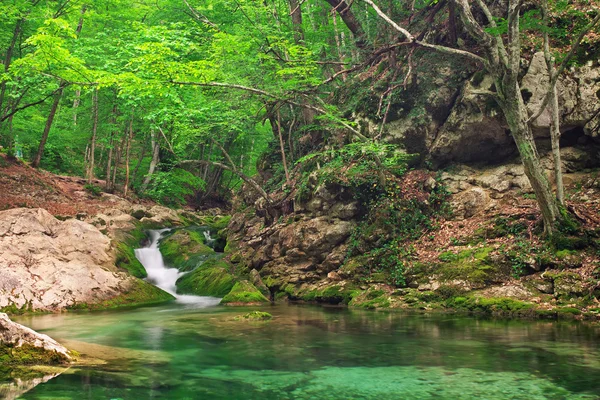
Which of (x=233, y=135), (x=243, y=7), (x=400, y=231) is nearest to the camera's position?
(x=400, y=231)

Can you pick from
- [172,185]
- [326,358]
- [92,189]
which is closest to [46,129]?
[92,189]

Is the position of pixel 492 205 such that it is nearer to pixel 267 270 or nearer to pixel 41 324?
pixel 267 270

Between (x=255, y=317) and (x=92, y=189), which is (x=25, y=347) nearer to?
(x=255, y=317)

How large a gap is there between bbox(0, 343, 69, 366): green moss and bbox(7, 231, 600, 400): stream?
13.8 inches

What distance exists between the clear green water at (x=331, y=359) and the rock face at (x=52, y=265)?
1.79 meters

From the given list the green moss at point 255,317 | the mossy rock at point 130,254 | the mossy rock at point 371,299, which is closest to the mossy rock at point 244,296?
the mossy rock at point 371,299

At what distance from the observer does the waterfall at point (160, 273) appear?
1560cm

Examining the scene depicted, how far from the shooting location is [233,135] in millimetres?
27469

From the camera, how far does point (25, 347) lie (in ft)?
20.1

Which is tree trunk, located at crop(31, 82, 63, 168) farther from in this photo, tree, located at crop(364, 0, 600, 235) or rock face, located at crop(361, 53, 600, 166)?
tree, located at crop(364, 0, 600, 235)

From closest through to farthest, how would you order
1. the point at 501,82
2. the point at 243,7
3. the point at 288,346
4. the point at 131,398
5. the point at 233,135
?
1. the point at 131,398
2. the point at 288,346
3. the point at 501,82
4. the point at 243,7
5. the point at 233,135

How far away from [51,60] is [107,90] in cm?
800

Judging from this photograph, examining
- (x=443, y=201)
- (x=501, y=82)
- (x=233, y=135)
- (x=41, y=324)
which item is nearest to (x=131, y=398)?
(x=41, y=324)

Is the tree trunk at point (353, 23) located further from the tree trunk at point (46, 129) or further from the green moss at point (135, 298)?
the tree trunk at point (46, 129)
